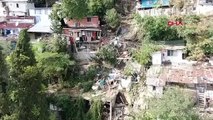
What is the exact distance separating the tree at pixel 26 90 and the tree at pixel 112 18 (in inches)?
389

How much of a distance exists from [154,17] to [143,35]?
5.56 ft

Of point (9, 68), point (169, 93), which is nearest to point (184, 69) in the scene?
point (169, 93)

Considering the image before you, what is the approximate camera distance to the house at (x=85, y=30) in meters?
32.8

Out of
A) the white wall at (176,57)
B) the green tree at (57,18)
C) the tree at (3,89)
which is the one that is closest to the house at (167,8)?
the white wall at (176,57)

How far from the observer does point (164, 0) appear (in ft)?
110

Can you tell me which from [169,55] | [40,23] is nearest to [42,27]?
[40,23]

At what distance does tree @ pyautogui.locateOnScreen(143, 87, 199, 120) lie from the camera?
21.8 metres

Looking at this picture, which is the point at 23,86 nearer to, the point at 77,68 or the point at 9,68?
the point at 9,68

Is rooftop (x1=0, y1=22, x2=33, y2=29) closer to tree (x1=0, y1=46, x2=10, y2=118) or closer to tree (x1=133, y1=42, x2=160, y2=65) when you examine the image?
tree (x1=0, y1=46, x2=10, y2=118)

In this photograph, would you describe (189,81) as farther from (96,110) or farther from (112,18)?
(112,18)

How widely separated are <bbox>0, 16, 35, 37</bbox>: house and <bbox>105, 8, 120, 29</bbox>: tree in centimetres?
717

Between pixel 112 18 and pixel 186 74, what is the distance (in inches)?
362

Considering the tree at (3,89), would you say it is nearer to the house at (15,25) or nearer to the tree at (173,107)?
the tree at (173,107)

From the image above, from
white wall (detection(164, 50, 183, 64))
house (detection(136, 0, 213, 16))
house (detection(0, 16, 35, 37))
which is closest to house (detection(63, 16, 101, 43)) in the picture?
house (detection(136, 0, 213, 16))
